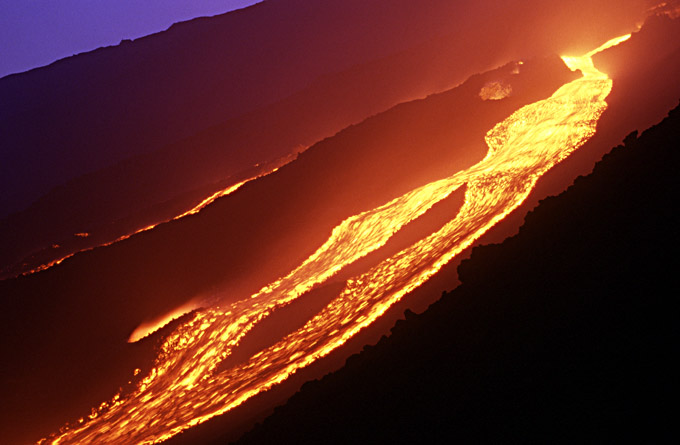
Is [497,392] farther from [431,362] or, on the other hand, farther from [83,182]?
[83,182]

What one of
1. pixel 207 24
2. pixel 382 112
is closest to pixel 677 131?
pixel 382 112

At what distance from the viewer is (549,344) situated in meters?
3.63

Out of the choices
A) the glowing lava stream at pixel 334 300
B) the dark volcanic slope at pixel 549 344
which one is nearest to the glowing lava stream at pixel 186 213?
the glowing lava stream at pixel 334 300

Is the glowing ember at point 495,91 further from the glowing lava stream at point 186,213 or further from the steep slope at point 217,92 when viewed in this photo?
the glowing lava stream at point 186,213

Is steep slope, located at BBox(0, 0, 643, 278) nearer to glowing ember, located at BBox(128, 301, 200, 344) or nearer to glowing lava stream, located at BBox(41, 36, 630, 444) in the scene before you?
glowing ember, located at BBox(128, 301, 200, 344)

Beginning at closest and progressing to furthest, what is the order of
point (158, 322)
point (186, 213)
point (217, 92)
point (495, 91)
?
point (158, 322), point (186, 213), point (495, 91), point (217, 92)

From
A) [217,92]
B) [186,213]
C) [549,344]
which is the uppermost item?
[217,92]

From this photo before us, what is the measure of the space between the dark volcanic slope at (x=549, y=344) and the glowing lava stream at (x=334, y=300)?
1115 millimetres

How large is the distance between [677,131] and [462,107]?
5.99m

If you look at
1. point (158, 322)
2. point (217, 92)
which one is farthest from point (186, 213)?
point (217, 92)

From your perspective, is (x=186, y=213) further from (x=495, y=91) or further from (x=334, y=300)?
(x=495, y=91)

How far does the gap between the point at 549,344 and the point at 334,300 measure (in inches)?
124

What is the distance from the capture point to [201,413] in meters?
5.44

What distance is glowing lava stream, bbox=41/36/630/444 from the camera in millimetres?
5605
